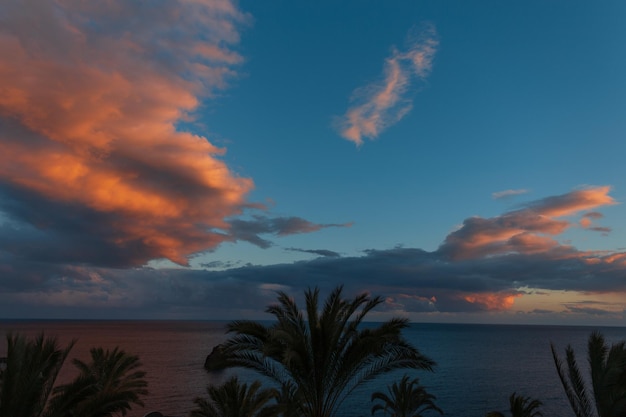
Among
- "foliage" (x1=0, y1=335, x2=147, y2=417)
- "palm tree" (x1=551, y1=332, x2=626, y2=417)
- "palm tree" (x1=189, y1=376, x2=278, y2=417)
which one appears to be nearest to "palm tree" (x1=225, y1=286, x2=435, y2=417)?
"palm tree" (x1=189, y1=376, x2=278, y2=417)

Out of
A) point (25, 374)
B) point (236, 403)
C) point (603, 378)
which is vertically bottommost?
point (236, 403)

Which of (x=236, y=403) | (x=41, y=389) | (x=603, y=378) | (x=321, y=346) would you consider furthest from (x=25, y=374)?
(x=603, y=378)

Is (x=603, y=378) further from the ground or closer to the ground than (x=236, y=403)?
further from the ground

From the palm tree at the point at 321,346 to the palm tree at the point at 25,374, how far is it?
562 cm

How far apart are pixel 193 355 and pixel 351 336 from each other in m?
135

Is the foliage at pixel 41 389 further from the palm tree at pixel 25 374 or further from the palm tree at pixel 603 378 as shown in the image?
the palm tree at pixel 603 378

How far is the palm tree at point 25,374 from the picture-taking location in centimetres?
1282

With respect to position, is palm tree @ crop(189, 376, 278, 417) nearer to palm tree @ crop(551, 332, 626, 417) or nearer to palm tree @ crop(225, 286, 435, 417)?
palm tree @ crop(225, 286, 435, 417)

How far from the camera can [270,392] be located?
53.5 feet

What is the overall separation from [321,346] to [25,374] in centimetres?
930

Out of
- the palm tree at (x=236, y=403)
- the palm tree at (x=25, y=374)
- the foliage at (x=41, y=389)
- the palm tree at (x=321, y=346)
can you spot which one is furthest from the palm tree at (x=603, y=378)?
the palm tree at (x=25, y=374)

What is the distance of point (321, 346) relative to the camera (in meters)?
16.3

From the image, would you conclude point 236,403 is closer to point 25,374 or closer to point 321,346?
point 321,346

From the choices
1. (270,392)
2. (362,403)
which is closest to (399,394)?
(270,392)
